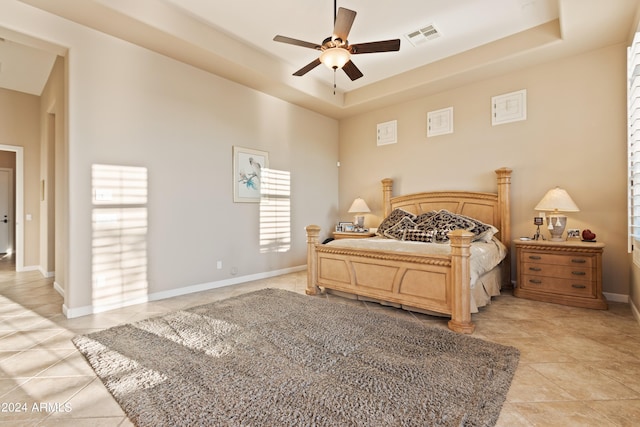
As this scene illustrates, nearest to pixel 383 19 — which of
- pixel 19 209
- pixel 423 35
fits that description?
pixel 423 35

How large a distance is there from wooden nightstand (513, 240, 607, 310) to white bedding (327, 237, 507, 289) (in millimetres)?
316

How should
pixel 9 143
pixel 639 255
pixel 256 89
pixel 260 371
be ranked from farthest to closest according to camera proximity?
pixel 9 143, pixel 256 89, pixel 639 255, pixel 260 371

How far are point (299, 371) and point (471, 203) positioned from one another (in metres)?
3.63

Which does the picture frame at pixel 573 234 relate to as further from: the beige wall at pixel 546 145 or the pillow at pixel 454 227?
the pillow at pixel 454 227

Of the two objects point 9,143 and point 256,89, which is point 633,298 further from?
point 9,143

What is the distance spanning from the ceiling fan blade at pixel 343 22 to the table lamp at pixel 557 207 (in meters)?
2.94

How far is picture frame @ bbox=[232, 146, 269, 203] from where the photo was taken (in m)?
4.62

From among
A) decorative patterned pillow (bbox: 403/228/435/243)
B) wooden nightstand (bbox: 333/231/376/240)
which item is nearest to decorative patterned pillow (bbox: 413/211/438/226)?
decorative patterned pillow (bbox: 403/228/435/243)

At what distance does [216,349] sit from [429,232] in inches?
110

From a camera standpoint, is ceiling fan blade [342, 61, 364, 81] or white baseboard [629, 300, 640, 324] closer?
white baseboard [629, 300, 640, 324]

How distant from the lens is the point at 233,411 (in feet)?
5.17

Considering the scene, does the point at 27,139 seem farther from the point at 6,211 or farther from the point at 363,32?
the point at 363,32

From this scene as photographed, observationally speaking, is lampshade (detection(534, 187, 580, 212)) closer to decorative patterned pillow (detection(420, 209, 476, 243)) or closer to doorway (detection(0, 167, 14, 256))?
decorative patterned pillow (detection(420, 209, 476, 243))

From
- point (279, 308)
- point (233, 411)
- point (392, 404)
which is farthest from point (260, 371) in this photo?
point (279, 308)
